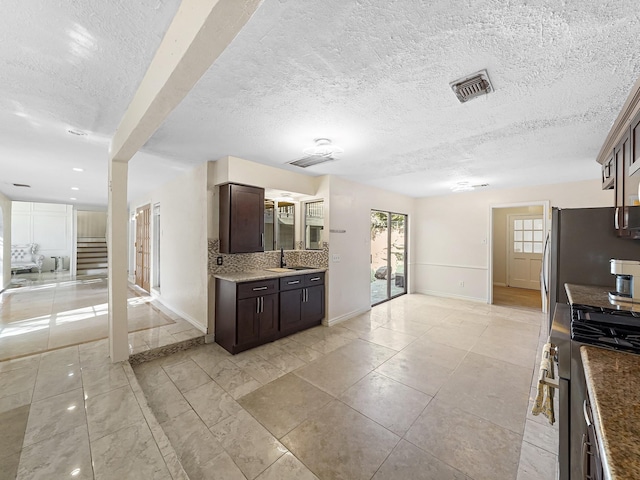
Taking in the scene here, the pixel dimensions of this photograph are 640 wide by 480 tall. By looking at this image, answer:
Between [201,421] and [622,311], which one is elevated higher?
[622,311]

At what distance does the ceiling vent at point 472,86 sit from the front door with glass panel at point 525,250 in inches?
255

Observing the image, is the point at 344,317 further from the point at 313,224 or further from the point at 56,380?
the point at 56,380

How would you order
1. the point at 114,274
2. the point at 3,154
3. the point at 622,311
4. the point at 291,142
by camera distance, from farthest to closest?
the point at 3,154 < the point at 291,142 < the point at 114,274 < the point at 622,311

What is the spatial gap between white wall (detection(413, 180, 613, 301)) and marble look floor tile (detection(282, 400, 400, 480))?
4745 millimetres

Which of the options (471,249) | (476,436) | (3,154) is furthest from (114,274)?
(471,249)

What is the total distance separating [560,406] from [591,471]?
1.15 feet

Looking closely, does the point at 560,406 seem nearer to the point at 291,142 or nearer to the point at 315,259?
the point at 291,142

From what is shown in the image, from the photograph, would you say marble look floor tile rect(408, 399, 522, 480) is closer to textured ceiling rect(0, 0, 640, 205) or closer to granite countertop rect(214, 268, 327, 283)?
granite countertop rect(214, 268, 327, 283)

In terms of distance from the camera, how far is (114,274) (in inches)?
99.4

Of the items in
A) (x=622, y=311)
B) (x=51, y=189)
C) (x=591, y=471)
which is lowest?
(x=591, y=471)

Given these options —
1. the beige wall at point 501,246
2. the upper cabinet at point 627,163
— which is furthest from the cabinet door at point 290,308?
the beige wall at point 501,246

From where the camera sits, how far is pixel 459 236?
5770mm

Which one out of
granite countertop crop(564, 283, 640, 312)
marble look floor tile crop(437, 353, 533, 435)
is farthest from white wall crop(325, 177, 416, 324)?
granite countertop crop(564, 283, 640, 312)

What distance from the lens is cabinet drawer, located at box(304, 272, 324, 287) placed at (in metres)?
3.80
